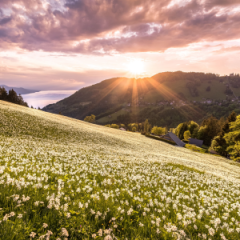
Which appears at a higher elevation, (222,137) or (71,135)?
(71,135)

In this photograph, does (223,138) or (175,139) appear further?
(175,139)

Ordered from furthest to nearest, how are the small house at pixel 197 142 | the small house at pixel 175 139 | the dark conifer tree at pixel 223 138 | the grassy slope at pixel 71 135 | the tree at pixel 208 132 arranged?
the tree at pixel 208 132
the small house at pixel 197 142
the small house at pixel 175 139
the dark conifer tree at pixel 223 138
the grassy slope at pixel 71 135

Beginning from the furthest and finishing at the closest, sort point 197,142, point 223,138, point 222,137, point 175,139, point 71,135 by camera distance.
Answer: point 197,142 < point 175,139 < point 222,137 < point 223,138 < point 71,135

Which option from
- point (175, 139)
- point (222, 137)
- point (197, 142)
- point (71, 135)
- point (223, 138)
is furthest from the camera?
point (197, 142)

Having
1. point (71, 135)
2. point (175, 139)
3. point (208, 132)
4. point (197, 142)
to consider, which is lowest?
point (197, 142)

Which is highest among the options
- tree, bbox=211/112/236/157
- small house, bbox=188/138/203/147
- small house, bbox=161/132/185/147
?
tree, bbox=211/112/236/157

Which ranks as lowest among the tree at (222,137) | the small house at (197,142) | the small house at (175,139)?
A: the small house at (197,142)

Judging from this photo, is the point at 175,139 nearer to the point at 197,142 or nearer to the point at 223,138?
the point at 197,142

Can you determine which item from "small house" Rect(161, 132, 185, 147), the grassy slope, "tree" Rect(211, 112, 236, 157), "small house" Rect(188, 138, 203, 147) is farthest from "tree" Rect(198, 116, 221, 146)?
the grassy slope

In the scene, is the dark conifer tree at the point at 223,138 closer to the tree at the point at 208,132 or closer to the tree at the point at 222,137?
the tree at the point at 222,137

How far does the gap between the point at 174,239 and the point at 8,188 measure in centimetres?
511

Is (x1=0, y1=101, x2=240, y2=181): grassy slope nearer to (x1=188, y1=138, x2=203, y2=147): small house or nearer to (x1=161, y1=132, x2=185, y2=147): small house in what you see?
(x1=161, y1=132, x2=185, y2=147): small house

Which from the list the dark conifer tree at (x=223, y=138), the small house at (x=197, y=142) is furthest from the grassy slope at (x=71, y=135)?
the small house at (x=197, y=142)

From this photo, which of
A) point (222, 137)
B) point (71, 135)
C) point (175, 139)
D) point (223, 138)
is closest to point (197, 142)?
point (175, 139)
